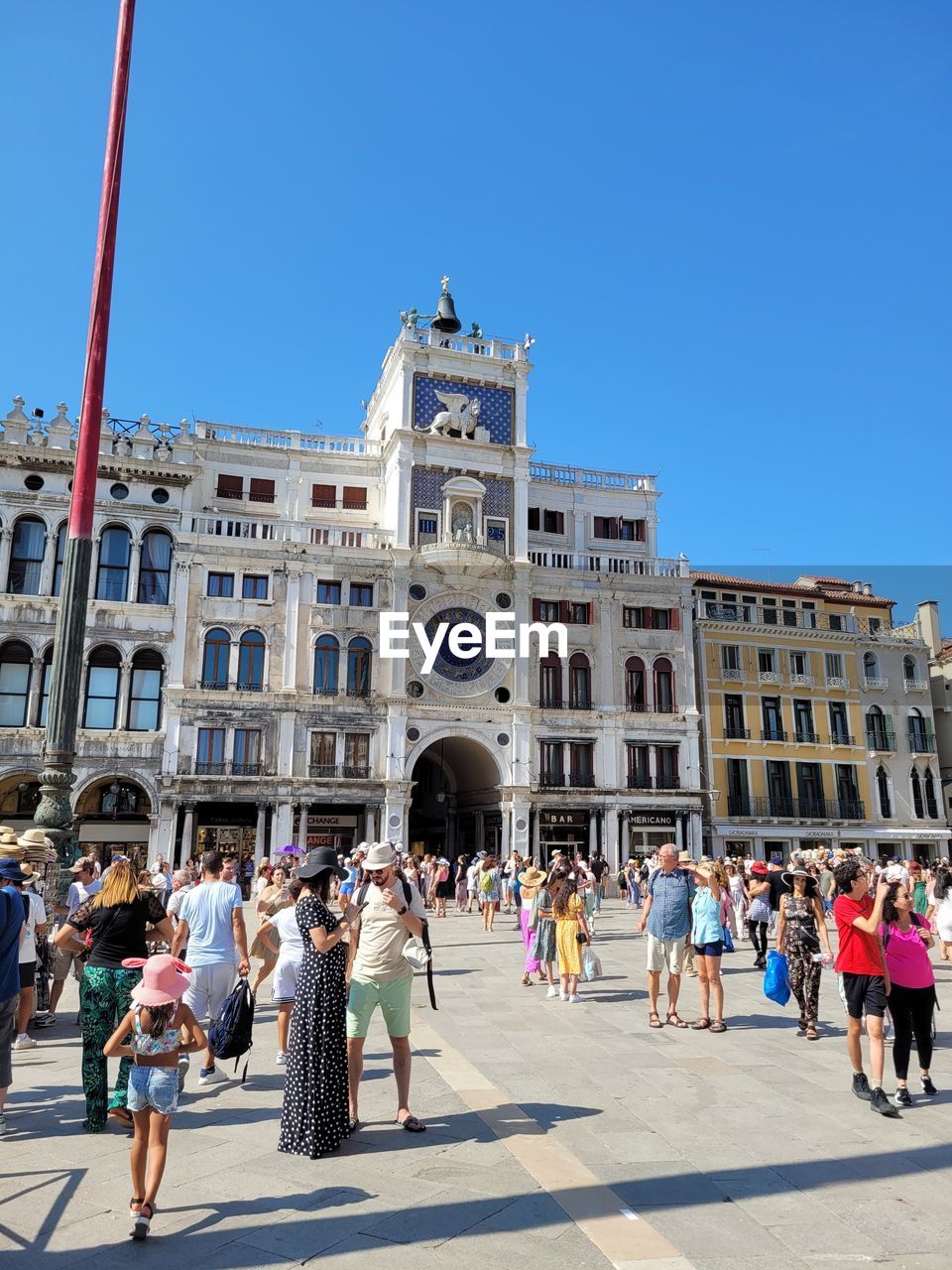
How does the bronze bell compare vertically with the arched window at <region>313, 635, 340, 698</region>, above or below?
above

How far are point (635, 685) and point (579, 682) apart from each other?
2.33 m

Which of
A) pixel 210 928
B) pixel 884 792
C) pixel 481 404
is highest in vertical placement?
pixel 481 404

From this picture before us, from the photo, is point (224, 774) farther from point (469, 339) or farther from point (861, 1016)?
point (861, 1016)

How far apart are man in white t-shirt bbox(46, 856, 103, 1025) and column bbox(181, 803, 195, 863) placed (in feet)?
68.3

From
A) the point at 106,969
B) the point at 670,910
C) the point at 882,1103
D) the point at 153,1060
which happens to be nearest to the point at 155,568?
the point at 670,910

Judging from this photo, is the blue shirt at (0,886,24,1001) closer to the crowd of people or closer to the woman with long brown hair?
the crowd of people

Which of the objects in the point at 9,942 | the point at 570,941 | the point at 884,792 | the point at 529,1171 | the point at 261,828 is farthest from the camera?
the point at 884,792

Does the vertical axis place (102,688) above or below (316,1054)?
above

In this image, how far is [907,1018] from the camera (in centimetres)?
705

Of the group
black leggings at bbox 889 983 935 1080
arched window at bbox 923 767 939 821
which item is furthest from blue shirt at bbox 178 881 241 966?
arched window at bbox 923 767 939 821

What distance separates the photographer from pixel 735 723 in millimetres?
39875

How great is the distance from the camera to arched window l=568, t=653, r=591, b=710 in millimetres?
37375

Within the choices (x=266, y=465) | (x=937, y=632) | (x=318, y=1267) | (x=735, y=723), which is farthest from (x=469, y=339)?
(x=318, y=1267)

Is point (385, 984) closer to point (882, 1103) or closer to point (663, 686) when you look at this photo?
point (882, 1103)
